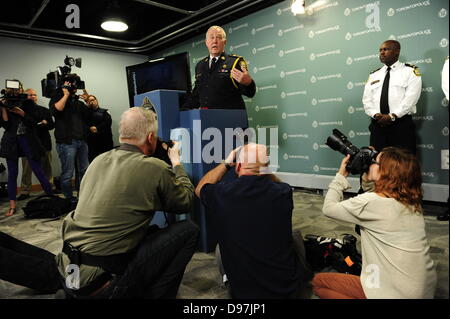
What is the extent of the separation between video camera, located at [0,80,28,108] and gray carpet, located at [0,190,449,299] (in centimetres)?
121

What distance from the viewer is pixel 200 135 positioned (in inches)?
84.4

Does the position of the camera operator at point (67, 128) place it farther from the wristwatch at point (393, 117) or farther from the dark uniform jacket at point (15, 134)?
the wristwatch at point (393, 117)

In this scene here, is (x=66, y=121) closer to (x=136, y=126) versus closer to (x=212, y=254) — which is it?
(x=212, y=254)

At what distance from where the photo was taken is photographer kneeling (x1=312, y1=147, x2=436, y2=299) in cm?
118

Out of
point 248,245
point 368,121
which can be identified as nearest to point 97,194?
point 248,245

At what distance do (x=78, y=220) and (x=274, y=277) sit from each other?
860 mm

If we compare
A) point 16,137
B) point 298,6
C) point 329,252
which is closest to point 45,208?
point 16,137

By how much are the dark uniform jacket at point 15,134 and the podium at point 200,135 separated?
2005 mm

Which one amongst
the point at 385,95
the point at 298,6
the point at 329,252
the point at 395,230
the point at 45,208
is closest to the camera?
the point at 395,230

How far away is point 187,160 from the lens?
225cm

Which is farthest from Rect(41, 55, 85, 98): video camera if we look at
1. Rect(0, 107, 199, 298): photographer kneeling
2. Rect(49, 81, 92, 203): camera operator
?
Rect(0, 107, 199, 298): photographer kneeling

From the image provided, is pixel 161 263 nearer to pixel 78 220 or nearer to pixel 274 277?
pixel 78 220

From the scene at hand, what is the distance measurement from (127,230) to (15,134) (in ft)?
9.45

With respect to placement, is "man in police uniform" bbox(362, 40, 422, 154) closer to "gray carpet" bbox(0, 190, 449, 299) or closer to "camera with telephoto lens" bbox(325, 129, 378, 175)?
"gray carpet" bbox(0, 190, 449, 299)
